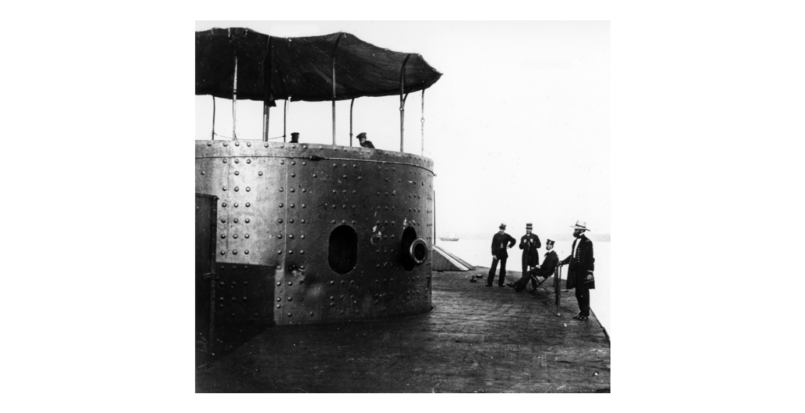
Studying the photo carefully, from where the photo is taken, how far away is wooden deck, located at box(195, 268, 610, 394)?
448cm

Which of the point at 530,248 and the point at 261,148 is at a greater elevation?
the point at 261,148

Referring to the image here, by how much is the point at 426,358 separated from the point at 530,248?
6.88 meters

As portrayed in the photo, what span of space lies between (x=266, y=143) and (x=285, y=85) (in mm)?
3701

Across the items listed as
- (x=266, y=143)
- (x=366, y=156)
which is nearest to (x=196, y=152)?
(x=266, y=143)

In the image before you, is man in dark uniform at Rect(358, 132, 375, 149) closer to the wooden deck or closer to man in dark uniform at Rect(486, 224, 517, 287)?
the wooden deck

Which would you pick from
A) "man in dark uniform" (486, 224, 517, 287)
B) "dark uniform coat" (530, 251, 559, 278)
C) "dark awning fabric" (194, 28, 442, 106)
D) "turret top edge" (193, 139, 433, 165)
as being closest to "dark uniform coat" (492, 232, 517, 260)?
"man in dark uniform" (486, 224, 517, 287)

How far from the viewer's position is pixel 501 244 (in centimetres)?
1193

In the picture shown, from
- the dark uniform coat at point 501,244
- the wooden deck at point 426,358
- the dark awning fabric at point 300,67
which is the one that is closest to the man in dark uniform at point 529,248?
the dark uniform coat at point 501,244

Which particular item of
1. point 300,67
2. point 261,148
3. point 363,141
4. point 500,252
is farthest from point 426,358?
point 500,252

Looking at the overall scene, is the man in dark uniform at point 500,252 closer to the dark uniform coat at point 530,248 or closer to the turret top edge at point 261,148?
the dark uniform coat at point 530,248

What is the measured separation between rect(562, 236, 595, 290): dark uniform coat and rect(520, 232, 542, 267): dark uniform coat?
135 inches

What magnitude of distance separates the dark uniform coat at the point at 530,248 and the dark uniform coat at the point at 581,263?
342 centimetres

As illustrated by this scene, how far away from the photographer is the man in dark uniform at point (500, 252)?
1177cm

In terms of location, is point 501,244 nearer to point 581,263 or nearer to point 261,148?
point 581,263
